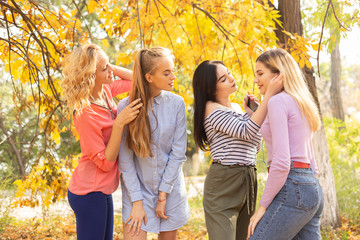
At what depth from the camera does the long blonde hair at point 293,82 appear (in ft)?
6.43

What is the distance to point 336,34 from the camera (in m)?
5.66

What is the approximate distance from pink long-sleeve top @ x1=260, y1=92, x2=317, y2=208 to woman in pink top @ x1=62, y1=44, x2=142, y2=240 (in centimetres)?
79

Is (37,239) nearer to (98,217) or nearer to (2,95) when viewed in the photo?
(98,217)

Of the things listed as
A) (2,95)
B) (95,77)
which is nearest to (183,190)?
(95,77)

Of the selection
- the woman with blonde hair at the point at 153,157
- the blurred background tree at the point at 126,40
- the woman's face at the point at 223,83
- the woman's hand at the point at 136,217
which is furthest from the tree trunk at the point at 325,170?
the woman's hand at the point at 136,217

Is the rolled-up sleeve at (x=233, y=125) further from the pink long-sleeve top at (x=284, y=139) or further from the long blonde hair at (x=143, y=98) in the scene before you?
the long blonde hair at (x=143, y=98)

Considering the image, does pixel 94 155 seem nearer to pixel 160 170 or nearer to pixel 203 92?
pixel 160 170

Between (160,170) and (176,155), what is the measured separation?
0.43ft

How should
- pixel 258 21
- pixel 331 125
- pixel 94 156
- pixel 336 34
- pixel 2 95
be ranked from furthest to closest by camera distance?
pixel 2 95 → pixel 331 125 → pixel 336 34 → pixel 258 21 → pixel 94 156

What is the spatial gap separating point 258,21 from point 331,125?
607 cm

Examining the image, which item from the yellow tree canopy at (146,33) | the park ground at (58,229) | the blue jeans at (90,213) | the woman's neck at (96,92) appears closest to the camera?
the blue jeans at (90,213)

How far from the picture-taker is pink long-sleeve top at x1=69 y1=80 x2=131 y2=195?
2.27 metres

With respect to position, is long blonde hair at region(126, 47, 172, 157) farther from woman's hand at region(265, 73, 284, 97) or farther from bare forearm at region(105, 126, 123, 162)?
woman's hand at region(265, 73, 284, 97)

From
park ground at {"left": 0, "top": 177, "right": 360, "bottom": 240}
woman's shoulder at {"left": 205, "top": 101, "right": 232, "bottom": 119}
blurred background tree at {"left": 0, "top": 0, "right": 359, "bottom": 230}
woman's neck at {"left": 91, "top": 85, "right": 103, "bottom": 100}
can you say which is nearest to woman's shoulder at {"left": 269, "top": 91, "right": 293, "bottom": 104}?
woman's shoulder at {"left": 205, "top": 101, "right": 232, "bottom": 119}
